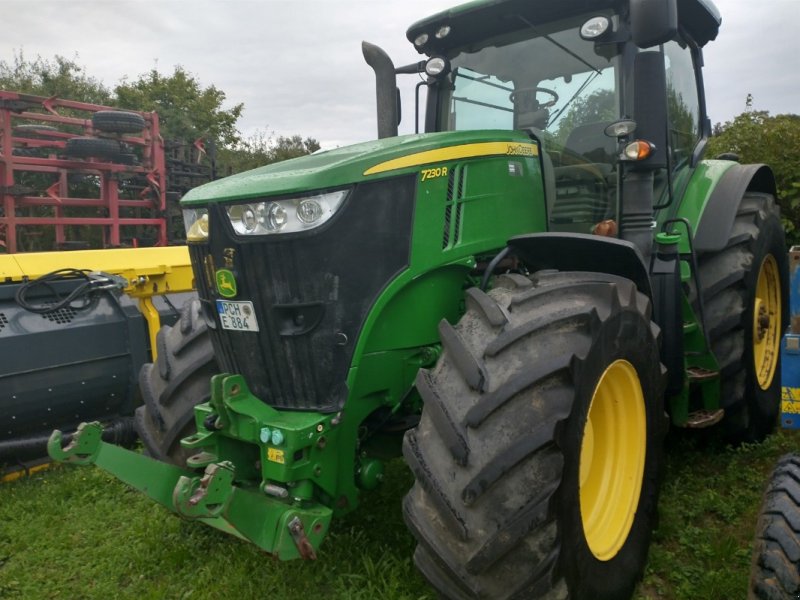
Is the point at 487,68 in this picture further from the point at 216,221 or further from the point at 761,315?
the point at 761,315

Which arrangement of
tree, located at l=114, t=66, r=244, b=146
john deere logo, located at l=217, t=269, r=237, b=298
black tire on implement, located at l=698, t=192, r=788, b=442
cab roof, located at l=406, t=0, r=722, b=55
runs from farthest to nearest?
tree, located at l=114, t=66, r=244, b=146 → black tire on implement, located at l=698, t=192, r=788, b=442 → cab roof, located at l=406, t=0, r=722, b=55 → john deere logo, located at l=217, t=269, r=237, b=298

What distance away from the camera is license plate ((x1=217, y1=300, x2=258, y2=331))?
2547mm

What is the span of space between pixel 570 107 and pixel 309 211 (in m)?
1.62

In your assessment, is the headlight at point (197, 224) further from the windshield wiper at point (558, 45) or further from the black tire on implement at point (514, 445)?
the windshield wiper at point (558, 45)

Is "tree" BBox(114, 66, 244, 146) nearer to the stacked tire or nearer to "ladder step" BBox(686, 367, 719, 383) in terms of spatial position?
the stacked tire

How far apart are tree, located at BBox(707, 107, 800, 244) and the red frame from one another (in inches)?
288

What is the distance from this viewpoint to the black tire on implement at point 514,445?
2.03 metres

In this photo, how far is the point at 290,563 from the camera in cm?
294

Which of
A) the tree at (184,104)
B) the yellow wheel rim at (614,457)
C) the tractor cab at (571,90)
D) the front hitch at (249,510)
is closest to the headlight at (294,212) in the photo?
the front hitch at (249,510)

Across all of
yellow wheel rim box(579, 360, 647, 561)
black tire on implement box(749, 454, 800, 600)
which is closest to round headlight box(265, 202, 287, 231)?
yellow wheel rim box(579, 360, 647, 561)

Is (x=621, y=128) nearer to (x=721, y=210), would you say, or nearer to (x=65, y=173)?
(x=721, y=210)

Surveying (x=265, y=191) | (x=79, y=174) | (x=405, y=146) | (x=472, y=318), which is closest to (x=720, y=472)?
(x=472, y=318)

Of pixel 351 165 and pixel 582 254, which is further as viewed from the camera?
pixel 582 254

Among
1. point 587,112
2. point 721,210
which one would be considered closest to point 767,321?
point 721,210
